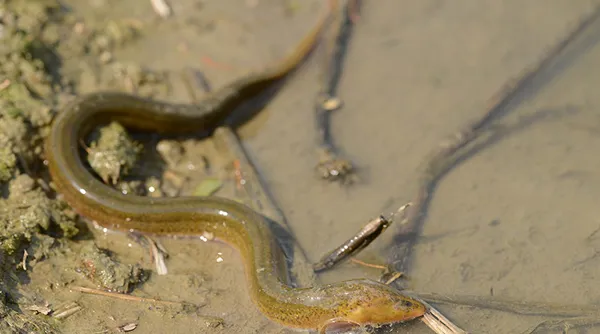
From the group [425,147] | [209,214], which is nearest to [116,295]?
[209,214]

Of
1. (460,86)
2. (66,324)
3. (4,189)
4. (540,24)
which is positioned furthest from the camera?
(540,24)

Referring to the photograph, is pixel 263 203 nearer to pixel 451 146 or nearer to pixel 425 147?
pixel 425 147

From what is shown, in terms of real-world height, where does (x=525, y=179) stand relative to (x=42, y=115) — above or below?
below

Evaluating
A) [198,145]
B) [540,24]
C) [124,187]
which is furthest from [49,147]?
[540,24]

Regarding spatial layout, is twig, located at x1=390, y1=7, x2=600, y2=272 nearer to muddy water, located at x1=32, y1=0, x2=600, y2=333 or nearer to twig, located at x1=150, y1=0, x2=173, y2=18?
muddy water, located at x1=32, y1=0, x2=600, y2=333

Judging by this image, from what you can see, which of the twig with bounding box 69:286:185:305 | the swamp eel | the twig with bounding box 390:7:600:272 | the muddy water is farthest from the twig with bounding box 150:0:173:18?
the twig with bounding box 69:286:185:305

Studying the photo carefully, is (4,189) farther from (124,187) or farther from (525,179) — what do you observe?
(525,179)
